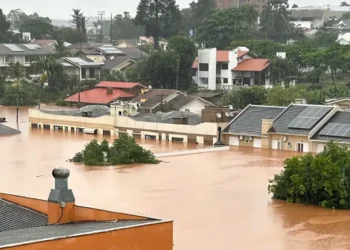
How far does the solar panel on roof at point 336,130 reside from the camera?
3238 centimetres

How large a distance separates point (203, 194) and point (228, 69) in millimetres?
33695

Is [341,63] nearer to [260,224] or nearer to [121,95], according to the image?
[121,95]

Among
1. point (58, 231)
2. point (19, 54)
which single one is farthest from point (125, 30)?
point (58, 231)

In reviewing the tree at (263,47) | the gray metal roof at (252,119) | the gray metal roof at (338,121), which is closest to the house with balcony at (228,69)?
the tree at (263,47)

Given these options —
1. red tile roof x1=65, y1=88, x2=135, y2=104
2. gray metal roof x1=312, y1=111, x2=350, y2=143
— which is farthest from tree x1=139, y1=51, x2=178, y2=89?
gray metal roof x1=312, y1=111, x2=350, y2=143

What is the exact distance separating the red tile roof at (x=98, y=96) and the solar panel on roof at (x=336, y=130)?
19.0 metres

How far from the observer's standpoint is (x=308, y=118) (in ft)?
112

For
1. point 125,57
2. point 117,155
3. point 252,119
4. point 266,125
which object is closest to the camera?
point 117,155

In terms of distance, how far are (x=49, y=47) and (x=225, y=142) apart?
4180 cm

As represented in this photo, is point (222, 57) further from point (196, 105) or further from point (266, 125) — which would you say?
point (266, 125)

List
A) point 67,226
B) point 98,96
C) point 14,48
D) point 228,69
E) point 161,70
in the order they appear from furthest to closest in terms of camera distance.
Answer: point 14,48 → point 228,69 → point 161,70 → point 98,96 → point 67,226

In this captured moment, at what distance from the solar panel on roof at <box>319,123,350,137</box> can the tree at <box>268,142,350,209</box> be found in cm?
907

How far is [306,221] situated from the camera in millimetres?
21016

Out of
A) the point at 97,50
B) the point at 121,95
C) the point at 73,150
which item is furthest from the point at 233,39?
the point at 73,150
